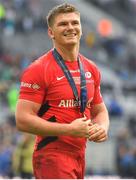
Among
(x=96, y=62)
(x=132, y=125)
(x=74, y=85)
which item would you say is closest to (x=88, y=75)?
(x=74, y=85)

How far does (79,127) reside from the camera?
6.48 m

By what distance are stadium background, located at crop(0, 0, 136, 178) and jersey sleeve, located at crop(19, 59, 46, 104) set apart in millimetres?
7589

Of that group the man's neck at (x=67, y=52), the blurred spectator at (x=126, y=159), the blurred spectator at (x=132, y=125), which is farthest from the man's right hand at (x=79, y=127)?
the blurred spectator at (x=132, y=125)

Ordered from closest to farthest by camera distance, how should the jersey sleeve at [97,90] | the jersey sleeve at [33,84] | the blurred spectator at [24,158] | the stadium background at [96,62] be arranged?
the jersey sleeve at [33,84]
the jersey sleeve at [97,90]
the blurred spectator at [24,158]
the stadium background at [96,62]

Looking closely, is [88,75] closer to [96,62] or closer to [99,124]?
[99,124]

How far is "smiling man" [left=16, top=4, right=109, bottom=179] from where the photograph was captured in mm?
6578

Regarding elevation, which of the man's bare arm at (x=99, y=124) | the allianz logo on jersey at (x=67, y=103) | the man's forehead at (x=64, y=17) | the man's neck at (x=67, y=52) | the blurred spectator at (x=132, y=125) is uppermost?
the man's forehead at (x=64, y=17)

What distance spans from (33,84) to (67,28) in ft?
1.80

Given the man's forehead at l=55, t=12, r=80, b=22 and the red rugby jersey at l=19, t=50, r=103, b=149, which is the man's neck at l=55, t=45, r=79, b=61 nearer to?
the red rugby jersey at l=19, t=50, r=103, b=149

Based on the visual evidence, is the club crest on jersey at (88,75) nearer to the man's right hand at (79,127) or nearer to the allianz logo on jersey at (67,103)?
the allianz logo on jersey at (67,103)

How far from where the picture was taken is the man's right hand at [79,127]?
649cm

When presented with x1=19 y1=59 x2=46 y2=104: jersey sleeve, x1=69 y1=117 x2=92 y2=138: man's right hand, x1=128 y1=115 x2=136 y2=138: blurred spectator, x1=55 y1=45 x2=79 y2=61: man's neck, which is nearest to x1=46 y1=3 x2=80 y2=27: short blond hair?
x1=55 y1=45 x2=79 y2=61: man's neck

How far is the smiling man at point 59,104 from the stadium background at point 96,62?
7.43 meters

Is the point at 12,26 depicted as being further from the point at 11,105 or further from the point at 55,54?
the point at 55,54
